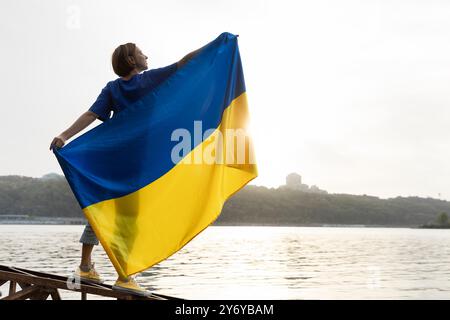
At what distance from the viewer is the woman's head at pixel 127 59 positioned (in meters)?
5.83

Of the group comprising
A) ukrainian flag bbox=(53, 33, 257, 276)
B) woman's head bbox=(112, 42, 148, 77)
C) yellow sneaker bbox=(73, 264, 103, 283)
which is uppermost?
woman's head bbox=(112, 42, 148, 77)

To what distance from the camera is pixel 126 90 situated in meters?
5.89

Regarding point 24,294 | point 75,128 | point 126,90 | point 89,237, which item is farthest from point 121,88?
point 24,294

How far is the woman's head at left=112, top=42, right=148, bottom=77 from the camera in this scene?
5.83 meters

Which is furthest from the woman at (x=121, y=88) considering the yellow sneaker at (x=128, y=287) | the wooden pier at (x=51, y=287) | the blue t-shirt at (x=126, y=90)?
the yellow sneaker at (x=128, y=287)

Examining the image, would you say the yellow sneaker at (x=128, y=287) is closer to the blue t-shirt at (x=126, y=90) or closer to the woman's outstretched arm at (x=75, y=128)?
the woman's outstretched arm at (x=75, y=128)

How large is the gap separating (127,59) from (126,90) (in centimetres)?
30

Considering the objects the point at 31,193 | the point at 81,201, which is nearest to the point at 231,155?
the point at 81,201

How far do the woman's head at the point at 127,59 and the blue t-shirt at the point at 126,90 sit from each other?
0.27ft

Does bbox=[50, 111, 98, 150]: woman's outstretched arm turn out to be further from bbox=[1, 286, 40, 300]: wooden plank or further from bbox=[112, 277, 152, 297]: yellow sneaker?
bbox=[1, 286, 40, 300]: wooden plank

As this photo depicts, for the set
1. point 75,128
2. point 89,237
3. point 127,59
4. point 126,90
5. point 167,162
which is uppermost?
point 127,59

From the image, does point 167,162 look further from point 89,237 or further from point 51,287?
point 51,287

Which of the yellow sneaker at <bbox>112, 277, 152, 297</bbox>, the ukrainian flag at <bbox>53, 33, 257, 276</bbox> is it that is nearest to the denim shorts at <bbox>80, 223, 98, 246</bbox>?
the ukrainian flag at <bbox>53, 33, 257, 276</bbox>
